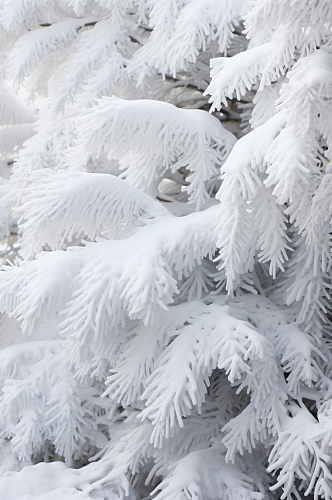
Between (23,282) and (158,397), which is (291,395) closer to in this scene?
(158,397)

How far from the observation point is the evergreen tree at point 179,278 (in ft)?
7.45

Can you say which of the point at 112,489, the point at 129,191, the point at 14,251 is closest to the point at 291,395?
the point at 112,489

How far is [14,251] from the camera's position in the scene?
4613 millimetres

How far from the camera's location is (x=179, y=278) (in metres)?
2.61

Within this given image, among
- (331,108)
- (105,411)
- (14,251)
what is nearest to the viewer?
(331,108)

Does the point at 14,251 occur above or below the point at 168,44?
below

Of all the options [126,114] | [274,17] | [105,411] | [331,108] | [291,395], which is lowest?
[105,411]

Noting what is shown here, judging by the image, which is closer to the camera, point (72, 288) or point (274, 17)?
point (274, 17)

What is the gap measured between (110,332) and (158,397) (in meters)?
0.44

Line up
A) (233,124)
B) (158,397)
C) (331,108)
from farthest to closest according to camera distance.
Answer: (233,124) → (158,397) → (331,108)

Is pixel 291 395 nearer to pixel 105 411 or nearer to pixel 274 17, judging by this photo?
pixel 105 411

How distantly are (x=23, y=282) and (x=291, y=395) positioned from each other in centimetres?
141

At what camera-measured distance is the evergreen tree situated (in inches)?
89.4

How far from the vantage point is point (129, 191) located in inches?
106
